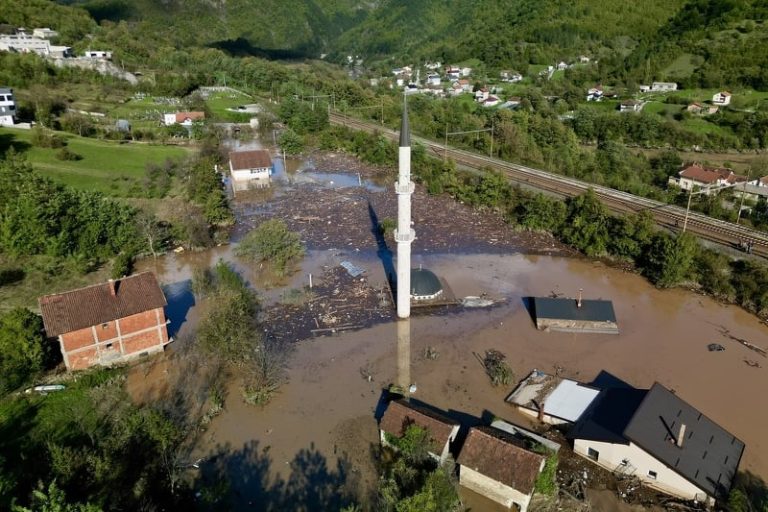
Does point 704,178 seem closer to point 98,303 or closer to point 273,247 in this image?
point 273,247

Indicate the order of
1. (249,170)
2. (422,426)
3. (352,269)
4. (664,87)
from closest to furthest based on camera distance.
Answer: (422,426), (352,269), (249,170), (664,87)

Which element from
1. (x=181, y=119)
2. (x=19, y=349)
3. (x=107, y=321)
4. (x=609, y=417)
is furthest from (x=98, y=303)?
(x=181, y=119)

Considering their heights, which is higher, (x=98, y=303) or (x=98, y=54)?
(x=98, y=54)

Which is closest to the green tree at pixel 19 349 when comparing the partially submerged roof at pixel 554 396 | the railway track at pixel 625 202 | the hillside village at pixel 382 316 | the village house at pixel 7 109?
the hillside village at pixel 382 316

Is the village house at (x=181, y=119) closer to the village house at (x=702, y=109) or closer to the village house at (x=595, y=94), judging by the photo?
the village house at (x=595, y=94)

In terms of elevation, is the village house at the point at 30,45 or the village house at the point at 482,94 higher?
the village house at the point at 30,45

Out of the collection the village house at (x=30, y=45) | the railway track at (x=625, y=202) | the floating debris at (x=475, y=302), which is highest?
the village house at (x=30, y=45)

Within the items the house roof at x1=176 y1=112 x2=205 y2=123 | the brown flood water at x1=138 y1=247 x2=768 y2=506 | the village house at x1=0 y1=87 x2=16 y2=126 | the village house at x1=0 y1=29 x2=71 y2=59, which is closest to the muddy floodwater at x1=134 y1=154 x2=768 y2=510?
the brown flood water at x1=138 y1=247 x2=768 y2=506

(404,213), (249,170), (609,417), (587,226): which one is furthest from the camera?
(249,170)
